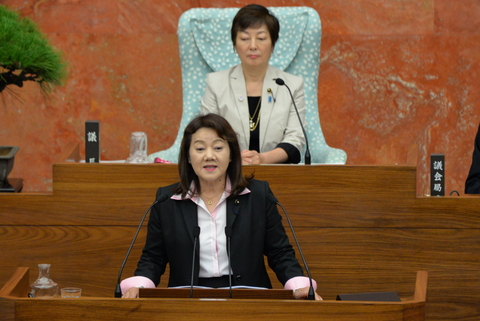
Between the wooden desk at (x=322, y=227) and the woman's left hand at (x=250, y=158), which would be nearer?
the wooden desk at (x=322, y=227)

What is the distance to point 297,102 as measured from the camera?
369 centimetres

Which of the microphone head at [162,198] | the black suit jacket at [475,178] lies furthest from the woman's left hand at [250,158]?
the black suit jacket at [475,178]

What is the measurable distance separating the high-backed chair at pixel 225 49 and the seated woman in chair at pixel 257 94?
13.2 inches

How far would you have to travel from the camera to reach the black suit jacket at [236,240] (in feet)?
8.14

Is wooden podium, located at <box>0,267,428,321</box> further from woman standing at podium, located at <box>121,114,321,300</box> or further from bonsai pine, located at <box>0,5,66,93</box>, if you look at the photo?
bonsai pine, located at <box>0,5,66,93</box>

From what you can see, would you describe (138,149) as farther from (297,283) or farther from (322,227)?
(297,283)

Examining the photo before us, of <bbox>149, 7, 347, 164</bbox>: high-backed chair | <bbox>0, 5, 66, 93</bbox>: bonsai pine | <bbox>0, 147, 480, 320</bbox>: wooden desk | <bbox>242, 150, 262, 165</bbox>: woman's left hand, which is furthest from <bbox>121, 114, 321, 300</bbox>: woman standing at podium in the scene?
<bbox>149, 7, 347, 164</bbox>: high-backed chair

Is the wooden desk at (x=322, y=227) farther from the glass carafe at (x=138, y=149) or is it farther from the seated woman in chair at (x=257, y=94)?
the seated woman in chair at (x=257, y=94)

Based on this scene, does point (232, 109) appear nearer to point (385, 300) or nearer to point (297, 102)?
point (297, 102)

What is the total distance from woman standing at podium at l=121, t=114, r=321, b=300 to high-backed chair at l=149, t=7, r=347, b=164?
151cm

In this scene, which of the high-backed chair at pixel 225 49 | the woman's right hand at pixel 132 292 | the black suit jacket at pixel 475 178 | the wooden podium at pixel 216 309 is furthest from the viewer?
the high-backed chair at pixel 225 49

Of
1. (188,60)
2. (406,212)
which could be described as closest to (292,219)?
(406,212)

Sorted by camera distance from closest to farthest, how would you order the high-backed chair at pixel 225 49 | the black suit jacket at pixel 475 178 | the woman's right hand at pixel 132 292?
the woman's right hand at pixel 132 292 < the black suit jacket at pixel 475 178 < the high-backed chair at pixel 225 49

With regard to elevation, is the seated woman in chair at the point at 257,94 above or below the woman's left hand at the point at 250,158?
above
